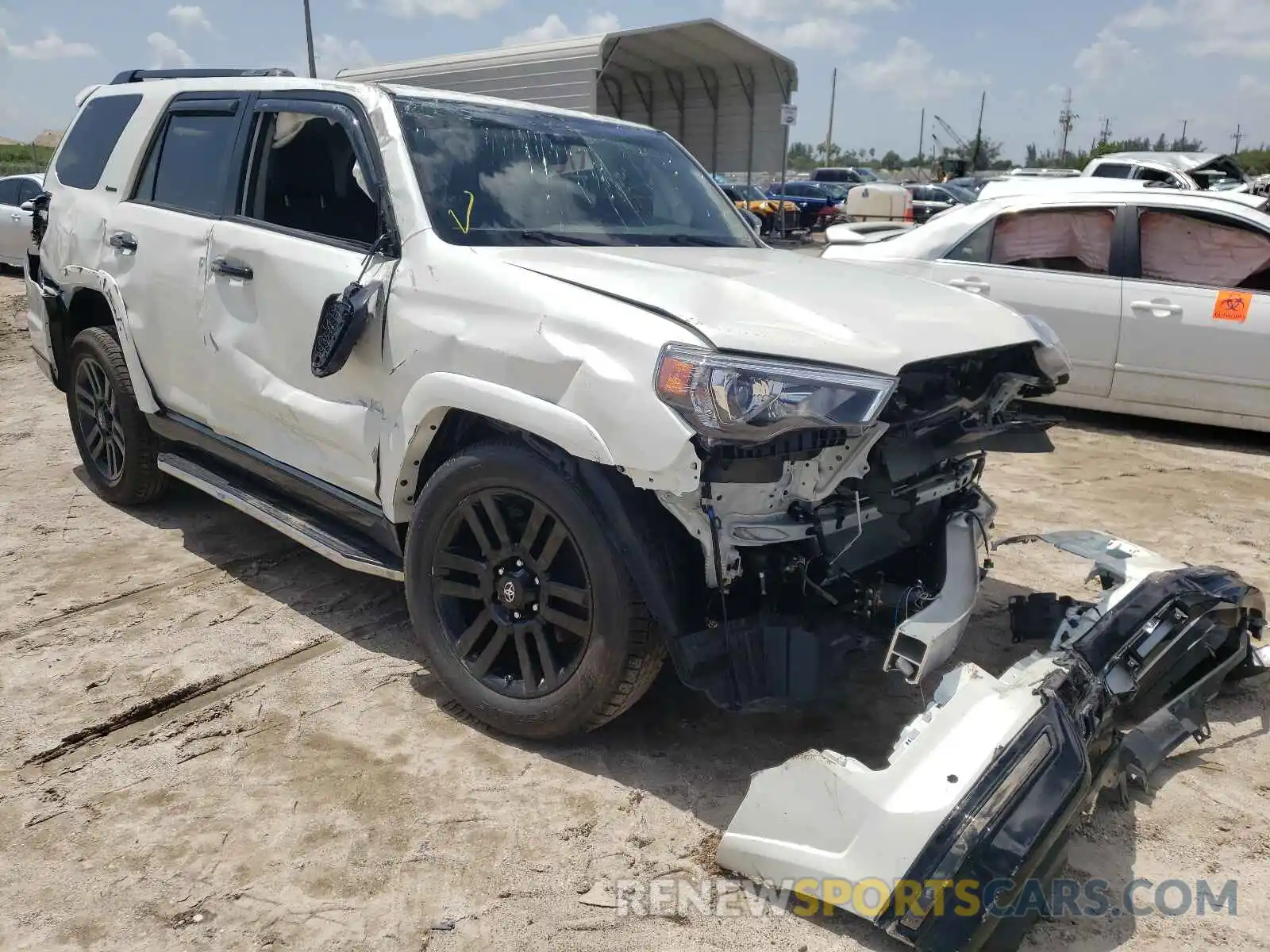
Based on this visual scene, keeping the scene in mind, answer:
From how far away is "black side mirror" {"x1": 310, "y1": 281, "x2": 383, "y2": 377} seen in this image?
3105 millimetres

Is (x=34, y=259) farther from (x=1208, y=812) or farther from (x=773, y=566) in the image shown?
(x=1208, y=812)

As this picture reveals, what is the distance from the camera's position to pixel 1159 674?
9.39 feet

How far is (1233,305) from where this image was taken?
247 inches

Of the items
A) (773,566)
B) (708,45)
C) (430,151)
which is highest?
(708,45)

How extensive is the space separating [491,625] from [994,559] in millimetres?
2569

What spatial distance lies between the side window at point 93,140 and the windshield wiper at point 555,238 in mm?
2542

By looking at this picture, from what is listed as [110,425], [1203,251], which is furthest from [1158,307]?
[110,425]

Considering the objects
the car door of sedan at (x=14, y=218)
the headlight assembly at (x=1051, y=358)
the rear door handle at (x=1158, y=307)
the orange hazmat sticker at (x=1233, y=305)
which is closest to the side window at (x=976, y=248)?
the rear door handle at (x=1158, y=307)

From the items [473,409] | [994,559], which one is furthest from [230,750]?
[994,559]

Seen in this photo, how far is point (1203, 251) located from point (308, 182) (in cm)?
566

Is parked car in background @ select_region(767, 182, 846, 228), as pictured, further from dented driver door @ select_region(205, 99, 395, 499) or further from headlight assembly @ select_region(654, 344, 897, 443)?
headlight assembly @ select_region(654, 344, 897, 443)

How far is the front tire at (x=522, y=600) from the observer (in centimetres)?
265

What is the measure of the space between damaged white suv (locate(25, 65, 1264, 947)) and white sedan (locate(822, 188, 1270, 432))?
3.50 m

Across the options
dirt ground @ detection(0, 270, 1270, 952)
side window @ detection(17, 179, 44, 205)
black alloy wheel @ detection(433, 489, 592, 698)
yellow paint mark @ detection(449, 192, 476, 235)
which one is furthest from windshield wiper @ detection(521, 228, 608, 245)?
side window @ detection(17, 179, 44, 205)
